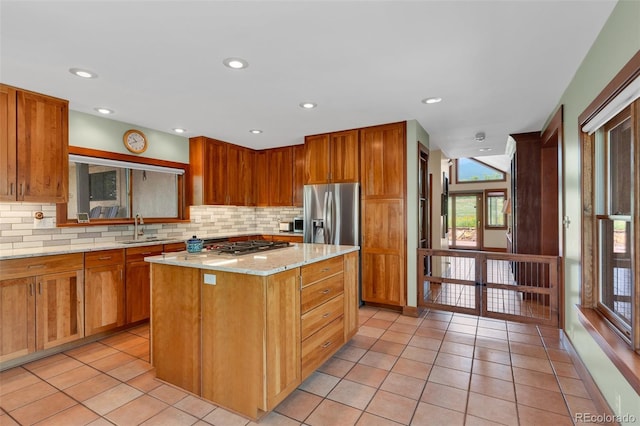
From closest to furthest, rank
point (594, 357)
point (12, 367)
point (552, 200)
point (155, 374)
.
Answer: point (594, 357) → point (155, 374) → point (12, 367) → point (552, 200)

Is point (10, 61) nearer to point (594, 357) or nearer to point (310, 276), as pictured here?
point (310, 276)

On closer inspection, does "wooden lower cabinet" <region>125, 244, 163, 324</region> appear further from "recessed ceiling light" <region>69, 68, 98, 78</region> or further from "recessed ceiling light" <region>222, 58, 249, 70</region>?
"recessed ceiling light" <region>222, 58, 249, 70</region>

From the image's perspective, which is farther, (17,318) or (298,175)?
(298,175)

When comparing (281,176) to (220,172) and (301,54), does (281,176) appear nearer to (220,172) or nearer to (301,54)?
(220,172)

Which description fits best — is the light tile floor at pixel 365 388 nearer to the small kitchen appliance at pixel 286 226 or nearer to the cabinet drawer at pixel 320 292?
the cabinet drawer at pixel 320 292

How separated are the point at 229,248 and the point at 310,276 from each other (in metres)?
0.85

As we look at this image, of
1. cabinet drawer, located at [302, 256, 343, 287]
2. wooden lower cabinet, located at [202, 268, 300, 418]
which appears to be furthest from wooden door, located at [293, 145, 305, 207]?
wooden lower cabinet, located at [202, 268, 300, 418]

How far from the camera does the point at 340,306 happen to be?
275cm

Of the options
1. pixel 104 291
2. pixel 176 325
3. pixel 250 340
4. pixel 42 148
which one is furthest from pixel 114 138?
pixel 250 340

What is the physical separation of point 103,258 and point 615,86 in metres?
4.29

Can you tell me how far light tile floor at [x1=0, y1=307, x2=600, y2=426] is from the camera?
1.95m

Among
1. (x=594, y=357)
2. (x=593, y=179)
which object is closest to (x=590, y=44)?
(x=593, y=179)

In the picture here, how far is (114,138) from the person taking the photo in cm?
375

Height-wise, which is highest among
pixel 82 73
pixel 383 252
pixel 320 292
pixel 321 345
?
pixel 82 73
